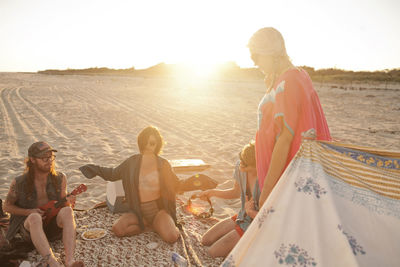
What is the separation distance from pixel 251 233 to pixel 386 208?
0.87m

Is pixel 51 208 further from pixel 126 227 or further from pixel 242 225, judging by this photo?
pixel 242 225

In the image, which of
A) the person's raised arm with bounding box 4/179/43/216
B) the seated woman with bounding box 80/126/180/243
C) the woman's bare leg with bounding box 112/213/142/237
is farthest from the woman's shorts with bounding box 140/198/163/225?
the person's raised arm with bounding box 4/179/43/216

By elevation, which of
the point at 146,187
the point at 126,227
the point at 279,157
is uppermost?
the point at 279,157

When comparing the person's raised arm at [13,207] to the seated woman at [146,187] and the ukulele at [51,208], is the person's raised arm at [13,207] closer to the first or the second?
the ukulele at [51,208]

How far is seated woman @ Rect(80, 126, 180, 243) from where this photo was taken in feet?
11.6

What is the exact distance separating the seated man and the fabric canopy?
6.64ft

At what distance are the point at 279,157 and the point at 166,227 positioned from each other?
1.92 metres

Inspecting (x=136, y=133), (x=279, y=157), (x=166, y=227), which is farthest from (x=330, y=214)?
(x=136, y=133)

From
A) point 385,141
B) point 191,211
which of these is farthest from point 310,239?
point 385,141

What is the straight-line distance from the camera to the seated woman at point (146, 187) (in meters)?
3.54

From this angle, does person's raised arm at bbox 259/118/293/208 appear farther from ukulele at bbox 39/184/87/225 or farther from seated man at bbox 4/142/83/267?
ukulele at bbox 39/184/87/225

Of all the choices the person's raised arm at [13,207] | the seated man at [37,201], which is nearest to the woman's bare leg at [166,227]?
the seated man at [37,201]

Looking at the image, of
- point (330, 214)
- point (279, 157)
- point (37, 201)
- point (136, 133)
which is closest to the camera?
point (330, 214)

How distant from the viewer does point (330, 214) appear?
1.78m
